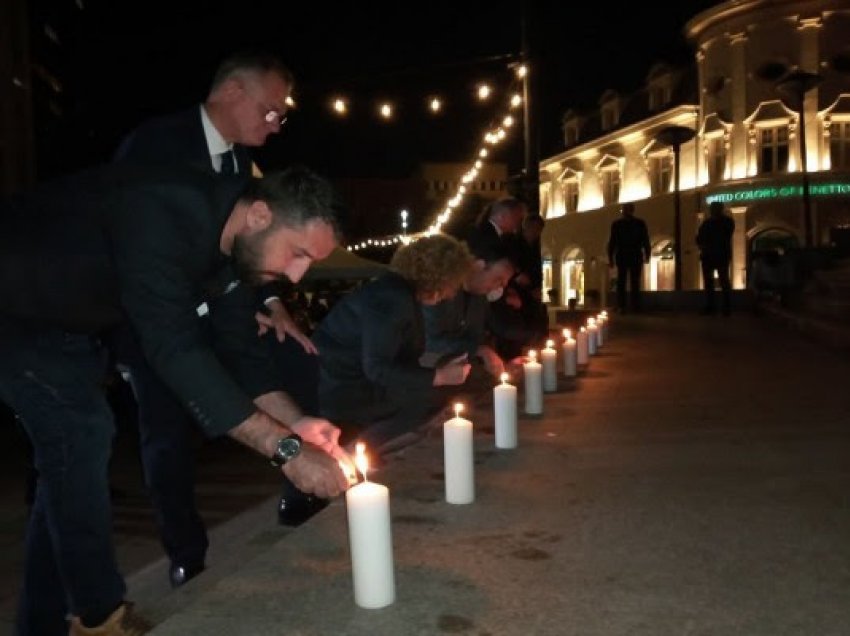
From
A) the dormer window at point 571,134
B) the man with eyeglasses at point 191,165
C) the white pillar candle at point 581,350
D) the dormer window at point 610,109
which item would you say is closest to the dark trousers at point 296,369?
the man with eyeglasses at point 191,165

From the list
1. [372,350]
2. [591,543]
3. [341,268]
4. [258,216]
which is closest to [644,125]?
[341,268]

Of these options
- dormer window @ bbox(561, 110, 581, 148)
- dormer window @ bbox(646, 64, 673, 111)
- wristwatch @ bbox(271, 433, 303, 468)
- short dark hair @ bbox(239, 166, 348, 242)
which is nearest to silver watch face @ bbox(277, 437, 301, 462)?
wristwatch @ bbox(271, 433, 303, 468)

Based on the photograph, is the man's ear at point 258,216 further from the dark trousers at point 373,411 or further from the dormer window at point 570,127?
the dormer window at point 570,127

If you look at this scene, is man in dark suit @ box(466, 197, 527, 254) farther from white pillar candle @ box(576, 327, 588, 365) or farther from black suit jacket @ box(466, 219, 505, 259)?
white pillar candle @ box(576, 327, 588, 365)

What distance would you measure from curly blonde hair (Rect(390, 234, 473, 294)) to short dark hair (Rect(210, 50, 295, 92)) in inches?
51.4

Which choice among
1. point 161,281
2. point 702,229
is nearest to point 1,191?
point 702,229

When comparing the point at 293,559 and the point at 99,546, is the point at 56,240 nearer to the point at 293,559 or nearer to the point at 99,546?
the point at 99,546

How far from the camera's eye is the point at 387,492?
2311mm

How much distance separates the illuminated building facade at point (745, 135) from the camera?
98.3ft

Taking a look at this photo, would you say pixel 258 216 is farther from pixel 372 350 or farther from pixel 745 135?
pixel 745 135

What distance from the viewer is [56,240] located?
222 cm

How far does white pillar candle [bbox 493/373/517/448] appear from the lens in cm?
411

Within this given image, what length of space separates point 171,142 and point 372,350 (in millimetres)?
1450

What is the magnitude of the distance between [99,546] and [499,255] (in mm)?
4981
